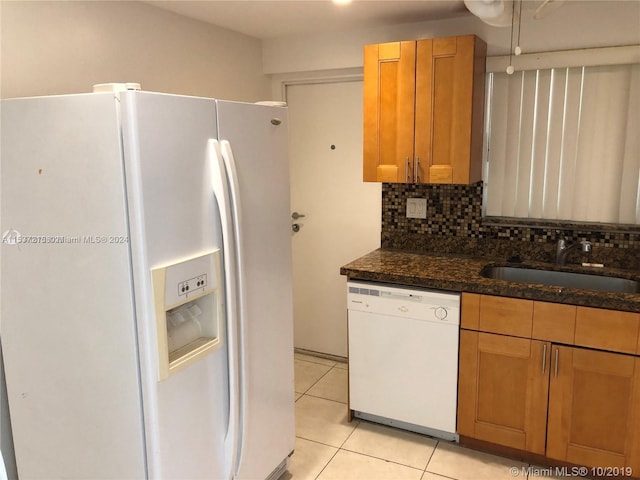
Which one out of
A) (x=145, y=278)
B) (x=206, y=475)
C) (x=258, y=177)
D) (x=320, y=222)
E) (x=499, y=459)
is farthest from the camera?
(x=320, y=222)

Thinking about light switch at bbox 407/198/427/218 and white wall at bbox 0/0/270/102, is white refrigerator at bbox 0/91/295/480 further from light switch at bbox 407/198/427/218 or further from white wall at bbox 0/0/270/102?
light switch at bbox 407/198/427/218

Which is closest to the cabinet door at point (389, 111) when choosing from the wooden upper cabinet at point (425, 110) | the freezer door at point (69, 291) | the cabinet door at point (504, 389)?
the wooden upper cabinet at point (425, 110)

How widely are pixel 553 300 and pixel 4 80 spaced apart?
7.93ft

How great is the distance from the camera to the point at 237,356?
6.00 feet

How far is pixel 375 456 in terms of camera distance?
2.56 metres

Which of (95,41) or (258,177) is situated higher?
(95,41)

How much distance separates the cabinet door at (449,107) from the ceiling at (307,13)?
0.75 ft

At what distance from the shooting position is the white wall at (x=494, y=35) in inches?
98.7

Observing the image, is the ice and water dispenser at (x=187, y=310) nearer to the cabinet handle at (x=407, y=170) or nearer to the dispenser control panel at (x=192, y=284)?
the dispenser control panel at (x=192, y=284)

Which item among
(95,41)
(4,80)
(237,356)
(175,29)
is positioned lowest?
(237,356)

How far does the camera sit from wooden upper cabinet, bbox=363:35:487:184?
256cm

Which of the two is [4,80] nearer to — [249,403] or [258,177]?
[258,177]

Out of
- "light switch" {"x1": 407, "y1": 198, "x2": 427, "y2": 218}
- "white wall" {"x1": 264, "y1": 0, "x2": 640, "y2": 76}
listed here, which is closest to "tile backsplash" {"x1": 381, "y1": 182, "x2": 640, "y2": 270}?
"light switch" {"x1": 407, "y1": 198, "x2": 427, "y2": 218}

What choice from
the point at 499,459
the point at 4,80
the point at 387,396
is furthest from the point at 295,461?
the point at 4,80
